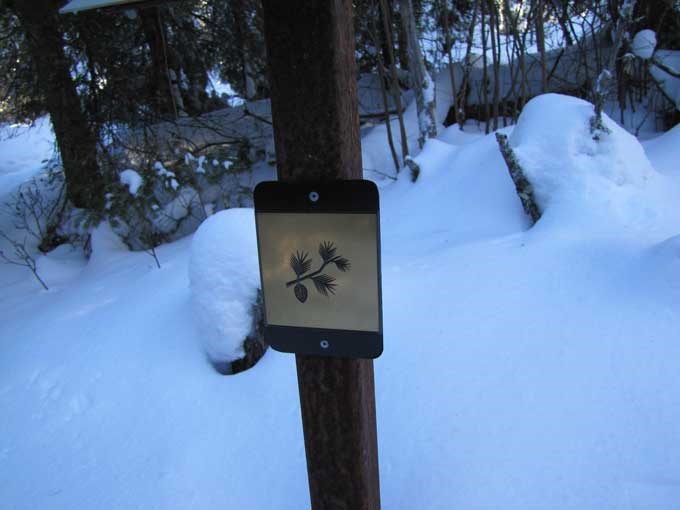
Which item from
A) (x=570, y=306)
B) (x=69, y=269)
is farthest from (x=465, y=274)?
(x=69, y=269)

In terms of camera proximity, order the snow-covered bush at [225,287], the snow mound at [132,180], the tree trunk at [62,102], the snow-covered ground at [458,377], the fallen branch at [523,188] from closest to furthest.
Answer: the snow-covered ground at [458,377] < the snow-covered bush at [225,287] < the fallen branch at [523,188] < the snow mound at [132,180] < the tree trunk at [62,102]

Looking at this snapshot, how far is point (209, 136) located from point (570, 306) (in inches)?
216

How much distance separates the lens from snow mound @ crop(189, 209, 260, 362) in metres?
2.29

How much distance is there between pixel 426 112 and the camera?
16.6ft

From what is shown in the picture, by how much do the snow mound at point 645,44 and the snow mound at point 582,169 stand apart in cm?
Result: 228

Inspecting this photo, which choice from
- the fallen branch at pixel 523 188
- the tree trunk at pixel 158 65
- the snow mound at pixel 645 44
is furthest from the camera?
the tree trunk at pixel 158 65

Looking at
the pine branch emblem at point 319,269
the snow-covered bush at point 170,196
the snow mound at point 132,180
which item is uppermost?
the pine branch emblem at point 319,269

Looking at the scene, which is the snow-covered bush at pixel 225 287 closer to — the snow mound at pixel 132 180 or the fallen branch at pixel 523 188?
the fallen branch at pixel 523 188

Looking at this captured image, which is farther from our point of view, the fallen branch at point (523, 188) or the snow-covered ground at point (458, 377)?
the fallen branch at point (523, 188)

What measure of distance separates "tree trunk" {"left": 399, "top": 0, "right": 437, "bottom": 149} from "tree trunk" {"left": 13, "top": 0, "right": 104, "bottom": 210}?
3.48 m

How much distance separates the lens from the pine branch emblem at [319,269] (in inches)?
37.1

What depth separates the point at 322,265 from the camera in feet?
3.14

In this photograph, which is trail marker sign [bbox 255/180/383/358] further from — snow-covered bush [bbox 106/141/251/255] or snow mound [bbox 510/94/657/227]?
snow-covered bush [bbox 106/141/251/255]

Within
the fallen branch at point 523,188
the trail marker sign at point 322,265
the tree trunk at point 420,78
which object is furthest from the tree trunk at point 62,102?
the trail marker sign at point 322,265
